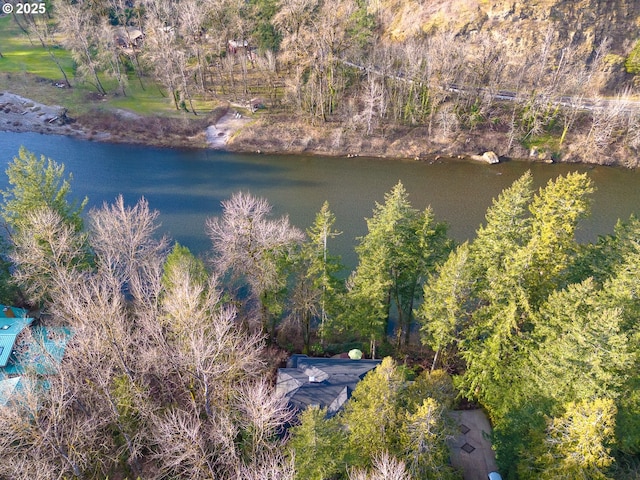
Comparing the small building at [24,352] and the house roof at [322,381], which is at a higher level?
the small building at [24,352]

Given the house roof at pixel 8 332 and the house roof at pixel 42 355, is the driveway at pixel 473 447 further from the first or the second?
the house roof at pixel 8 332

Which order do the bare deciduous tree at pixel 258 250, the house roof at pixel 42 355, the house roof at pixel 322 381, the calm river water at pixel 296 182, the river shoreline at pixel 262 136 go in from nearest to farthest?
the house roof at pixel 42 355, the house roof at pixel 322 381, the bare deciduous tree at pixel 258 250, the calm river water at pixel 296 182, the river shoreline at pixel 262 136

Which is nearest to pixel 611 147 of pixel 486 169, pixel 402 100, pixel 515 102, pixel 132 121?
pixel 515 102

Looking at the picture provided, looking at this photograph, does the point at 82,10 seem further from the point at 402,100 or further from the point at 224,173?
the point at 402,100

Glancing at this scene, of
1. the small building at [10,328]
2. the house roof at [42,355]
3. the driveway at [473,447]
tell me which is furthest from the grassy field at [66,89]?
the driveway at [473,447]

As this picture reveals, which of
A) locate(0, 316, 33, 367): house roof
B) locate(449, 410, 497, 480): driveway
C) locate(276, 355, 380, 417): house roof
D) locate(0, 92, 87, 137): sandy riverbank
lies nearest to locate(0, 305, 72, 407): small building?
locate(0, 316, 33, 367): house roof

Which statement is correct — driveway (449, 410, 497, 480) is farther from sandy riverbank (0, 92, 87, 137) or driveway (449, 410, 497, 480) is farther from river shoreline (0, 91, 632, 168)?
sandy riverbank (0, 92, 87, 137)

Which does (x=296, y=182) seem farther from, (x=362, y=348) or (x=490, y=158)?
(x=490, y=158)
